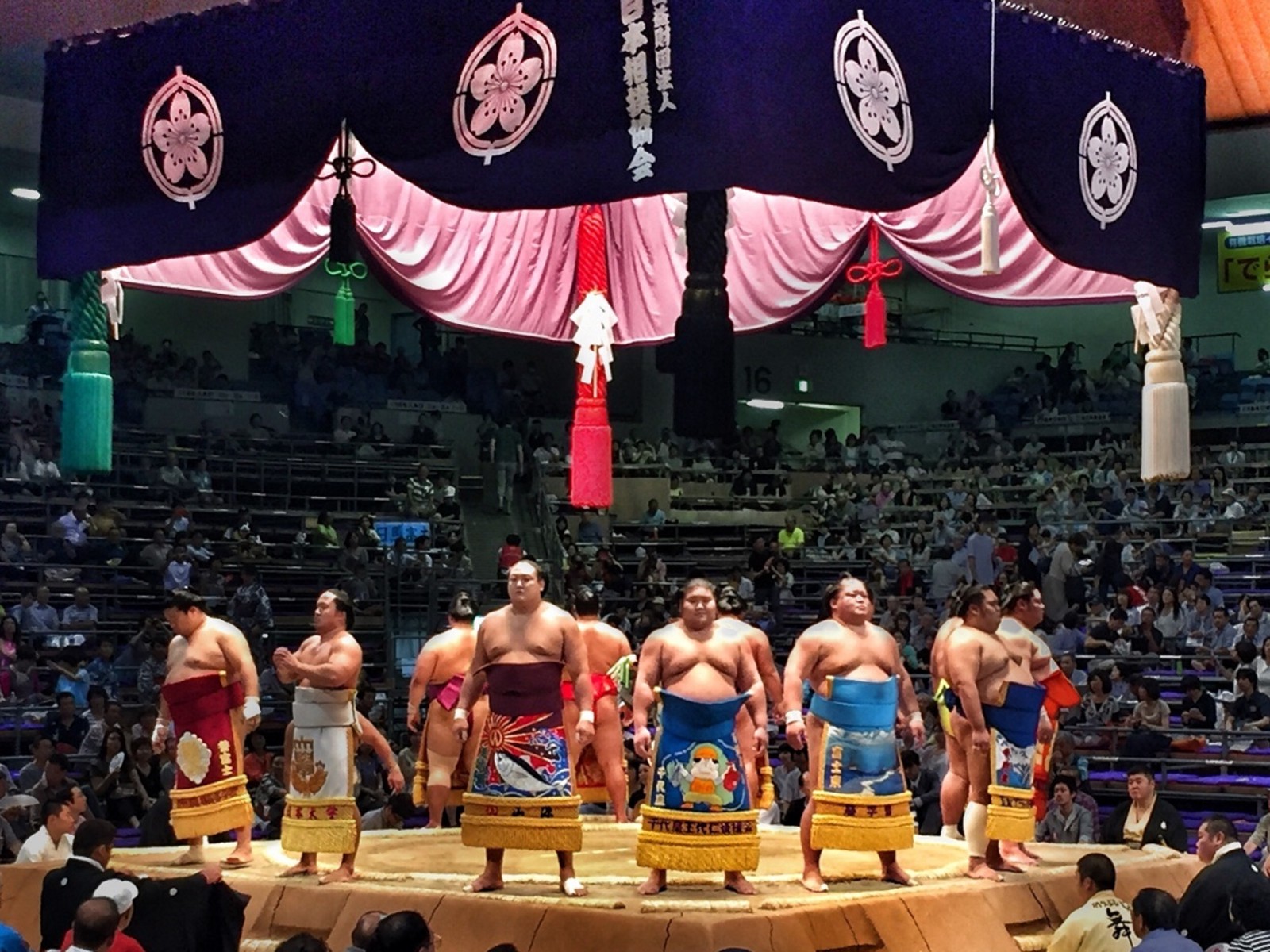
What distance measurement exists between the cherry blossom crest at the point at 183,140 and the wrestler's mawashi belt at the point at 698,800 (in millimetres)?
1917

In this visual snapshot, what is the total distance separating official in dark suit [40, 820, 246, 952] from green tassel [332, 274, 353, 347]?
2100 mm

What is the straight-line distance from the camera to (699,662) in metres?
4.66

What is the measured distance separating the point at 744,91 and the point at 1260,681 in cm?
462

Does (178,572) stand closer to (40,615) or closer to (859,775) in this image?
(40,615)

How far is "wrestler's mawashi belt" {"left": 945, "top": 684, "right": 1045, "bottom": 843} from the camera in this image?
16.4ft

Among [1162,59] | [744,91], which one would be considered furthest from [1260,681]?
[744,91]

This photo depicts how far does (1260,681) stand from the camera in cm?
762

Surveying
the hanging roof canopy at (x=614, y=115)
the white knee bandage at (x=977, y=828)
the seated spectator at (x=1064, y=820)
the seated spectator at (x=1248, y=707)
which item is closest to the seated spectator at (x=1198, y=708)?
the seated spectator at (x=1248, y=707)

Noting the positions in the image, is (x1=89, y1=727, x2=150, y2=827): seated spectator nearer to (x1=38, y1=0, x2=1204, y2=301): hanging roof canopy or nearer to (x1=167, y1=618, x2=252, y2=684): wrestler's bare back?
(x1=167, y1=618, x2=252, y2=684): wrestler's bare back

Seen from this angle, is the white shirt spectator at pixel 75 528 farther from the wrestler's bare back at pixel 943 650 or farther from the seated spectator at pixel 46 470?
the wrestler's bare back at pixel 943 650

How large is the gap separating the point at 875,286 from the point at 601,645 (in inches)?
60.8

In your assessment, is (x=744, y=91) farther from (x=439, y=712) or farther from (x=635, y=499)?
(x=635, y=499)

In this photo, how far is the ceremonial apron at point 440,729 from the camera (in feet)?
19.6

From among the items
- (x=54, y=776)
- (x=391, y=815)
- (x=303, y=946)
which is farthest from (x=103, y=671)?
(x=303, y=946)
